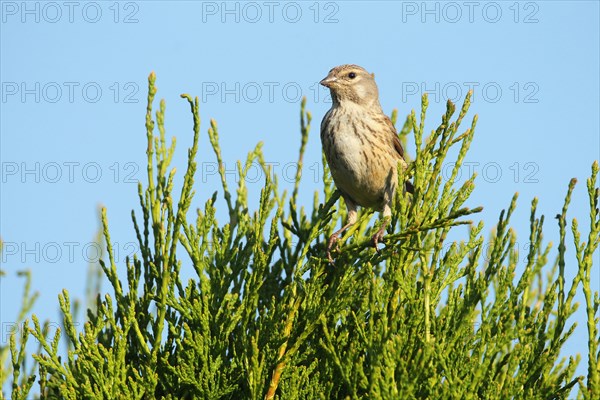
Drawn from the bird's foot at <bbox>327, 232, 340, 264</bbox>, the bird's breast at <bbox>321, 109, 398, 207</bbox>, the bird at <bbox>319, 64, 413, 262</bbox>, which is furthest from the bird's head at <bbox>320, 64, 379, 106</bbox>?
the bird's foot at <bbox>327, 232, 340, 264</bbox>

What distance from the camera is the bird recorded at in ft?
19.1

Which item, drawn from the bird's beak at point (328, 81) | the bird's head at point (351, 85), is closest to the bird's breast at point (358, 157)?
the bird's head at point (351, 85)

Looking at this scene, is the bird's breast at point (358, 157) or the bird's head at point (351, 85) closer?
the bird's breast at point (358, 157)

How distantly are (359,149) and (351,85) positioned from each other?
794mm

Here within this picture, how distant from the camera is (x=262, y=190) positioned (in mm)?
4145

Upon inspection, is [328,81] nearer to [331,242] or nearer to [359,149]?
[359,149]

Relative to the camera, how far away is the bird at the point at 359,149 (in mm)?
5816

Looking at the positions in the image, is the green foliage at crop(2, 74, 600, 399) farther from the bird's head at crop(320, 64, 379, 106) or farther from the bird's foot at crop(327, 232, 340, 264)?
the bird's head at crop(320, 64, 379, 106)

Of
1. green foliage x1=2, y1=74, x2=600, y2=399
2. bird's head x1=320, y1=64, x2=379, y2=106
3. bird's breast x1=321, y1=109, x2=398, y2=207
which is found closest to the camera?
green foliage x1=2, y1=74, x2=600, y2=399

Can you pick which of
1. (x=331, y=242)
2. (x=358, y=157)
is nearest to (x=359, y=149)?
(x=358, y=157)

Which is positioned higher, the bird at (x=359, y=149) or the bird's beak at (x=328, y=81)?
the bird's beak at (x=328, y=81)

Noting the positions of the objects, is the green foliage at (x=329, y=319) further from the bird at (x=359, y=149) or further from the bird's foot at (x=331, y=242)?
the bird at (x=359, y=149)

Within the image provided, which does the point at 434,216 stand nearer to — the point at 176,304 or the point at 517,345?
the point at 517,345

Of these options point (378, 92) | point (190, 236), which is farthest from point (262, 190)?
point (378, 92)
